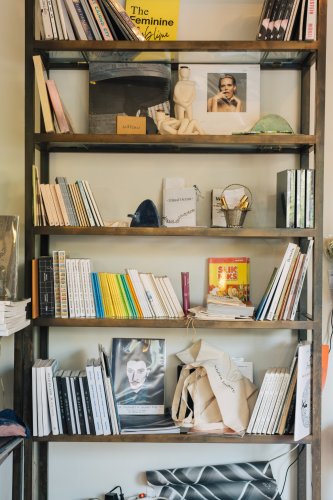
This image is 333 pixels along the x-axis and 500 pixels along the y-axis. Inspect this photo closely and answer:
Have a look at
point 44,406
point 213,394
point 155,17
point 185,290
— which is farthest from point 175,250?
point 155,17

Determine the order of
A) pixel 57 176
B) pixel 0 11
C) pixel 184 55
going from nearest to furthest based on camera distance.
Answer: pixel 0 11 → pixel 184 55 → pixel 57 176

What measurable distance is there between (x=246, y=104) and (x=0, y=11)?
101cm

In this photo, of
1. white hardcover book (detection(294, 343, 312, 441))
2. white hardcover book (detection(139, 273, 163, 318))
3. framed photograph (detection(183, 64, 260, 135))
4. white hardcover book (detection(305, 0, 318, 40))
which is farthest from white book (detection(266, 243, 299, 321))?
white hardcover book (detection(305, 0, 318, 40))

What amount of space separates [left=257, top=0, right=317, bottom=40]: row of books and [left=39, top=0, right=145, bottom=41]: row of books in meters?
0.47

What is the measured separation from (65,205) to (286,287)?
2.96 ft

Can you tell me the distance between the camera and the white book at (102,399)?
219 centimetres

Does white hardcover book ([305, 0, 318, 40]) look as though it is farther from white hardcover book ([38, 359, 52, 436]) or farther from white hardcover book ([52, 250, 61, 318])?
white hardcover book ([38, 359, 52, 436])

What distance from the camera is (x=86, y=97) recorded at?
2447 millimetres

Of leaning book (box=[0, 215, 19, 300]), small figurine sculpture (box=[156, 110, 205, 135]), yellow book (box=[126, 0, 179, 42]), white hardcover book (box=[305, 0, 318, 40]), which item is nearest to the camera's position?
leaning book (box=[0, 215, 19, 300])

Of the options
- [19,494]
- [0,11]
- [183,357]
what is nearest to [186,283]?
[183,357]

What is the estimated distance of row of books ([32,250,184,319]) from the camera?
2227 millimetres

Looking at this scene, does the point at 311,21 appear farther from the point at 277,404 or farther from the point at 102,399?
the point at 102,399

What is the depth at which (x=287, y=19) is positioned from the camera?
7.13ft

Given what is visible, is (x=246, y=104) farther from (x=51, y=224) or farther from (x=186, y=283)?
(x=51, y=224)
